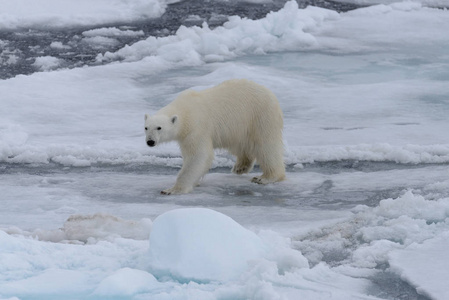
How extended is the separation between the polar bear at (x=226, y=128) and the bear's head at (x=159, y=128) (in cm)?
3

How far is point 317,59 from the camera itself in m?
10.5

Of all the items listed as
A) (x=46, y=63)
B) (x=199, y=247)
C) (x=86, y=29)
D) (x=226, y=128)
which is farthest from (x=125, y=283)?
(x=86, y=29)

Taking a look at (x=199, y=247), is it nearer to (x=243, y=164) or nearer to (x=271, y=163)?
(x=271, y=163)

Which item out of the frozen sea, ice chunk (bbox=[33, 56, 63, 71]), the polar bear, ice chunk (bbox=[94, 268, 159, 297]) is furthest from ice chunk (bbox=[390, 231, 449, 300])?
ice chunk (bbox=[33, 56, 63, 71])

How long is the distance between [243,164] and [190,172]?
704 millimetres

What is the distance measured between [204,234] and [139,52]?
7817 mm

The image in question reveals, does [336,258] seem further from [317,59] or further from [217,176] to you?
[317,59]

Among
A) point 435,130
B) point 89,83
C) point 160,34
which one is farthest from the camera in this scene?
point 160,34

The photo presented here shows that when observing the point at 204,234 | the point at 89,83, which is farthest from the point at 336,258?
the point at 89,83

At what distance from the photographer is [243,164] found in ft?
19.5

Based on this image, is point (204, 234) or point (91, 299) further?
point (204, 234)

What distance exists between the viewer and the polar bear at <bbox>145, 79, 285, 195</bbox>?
5.39 meters

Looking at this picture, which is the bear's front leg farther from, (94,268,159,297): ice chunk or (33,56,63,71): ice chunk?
(33,56,63,71): ice chunk

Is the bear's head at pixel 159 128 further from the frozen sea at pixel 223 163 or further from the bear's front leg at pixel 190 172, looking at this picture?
the frozen sea at pixel 223 163
